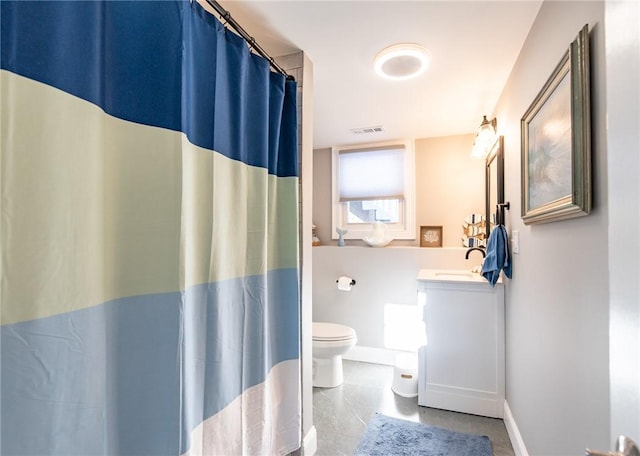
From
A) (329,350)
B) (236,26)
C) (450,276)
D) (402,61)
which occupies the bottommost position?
(329,350)

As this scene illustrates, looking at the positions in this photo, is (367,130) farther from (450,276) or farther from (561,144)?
(561,144)

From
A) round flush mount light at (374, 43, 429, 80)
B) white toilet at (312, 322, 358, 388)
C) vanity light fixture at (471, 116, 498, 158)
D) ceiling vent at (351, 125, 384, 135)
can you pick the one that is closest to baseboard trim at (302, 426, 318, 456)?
white toilet at (312, 322, 358, 388)

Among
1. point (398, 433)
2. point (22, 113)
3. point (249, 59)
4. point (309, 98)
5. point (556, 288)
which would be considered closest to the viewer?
point (22, 113)

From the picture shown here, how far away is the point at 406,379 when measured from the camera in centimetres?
232

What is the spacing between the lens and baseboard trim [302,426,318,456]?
1627mm

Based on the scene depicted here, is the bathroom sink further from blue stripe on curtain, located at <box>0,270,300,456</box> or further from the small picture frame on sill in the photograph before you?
blue stripe on curtain, located at <box>0,270,300,456</box>

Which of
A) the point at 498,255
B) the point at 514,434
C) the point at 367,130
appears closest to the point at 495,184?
the point at 498,255

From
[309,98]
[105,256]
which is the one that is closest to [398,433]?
[105,256]

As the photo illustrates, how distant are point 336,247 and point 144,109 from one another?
246 cm

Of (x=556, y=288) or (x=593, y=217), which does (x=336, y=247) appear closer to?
(x=556, y=288)

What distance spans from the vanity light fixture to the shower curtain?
1.64m

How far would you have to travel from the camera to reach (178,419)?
85cm

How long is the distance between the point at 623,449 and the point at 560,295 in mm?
823

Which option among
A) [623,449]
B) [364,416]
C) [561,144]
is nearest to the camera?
[623,449]
